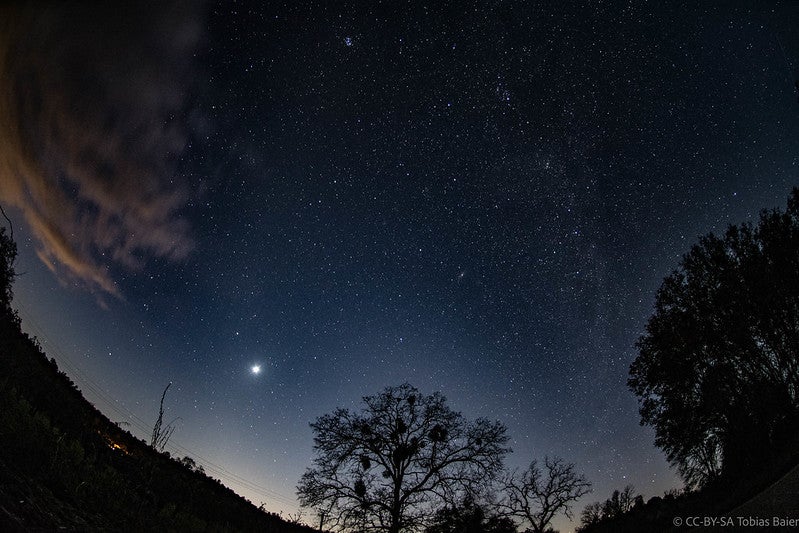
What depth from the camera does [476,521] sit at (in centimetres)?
1977

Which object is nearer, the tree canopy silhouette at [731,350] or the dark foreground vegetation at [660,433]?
the dark foreground vegetation at [660,433]

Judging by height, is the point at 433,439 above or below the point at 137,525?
above

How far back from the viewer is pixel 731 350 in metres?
14.5

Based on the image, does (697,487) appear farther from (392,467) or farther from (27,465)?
(27,465)

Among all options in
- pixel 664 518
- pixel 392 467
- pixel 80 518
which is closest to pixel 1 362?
pixel 80 518

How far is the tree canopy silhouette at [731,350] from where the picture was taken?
13516mm

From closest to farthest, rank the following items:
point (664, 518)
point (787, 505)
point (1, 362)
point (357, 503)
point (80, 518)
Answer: point (80, 518), point (787, 505), point (1, 362), point (664, 518), point (357, 503)

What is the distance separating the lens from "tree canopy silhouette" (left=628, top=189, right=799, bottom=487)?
44.3 ft

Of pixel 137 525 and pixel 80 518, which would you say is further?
pixel 137 525

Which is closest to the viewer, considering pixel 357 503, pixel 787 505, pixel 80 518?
pixel 80 518

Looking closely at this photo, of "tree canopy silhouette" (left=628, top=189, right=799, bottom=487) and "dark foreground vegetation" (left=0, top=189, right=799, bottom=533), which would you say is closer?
"dark foreground vegetation" (left=0, top=189, right=799, bottom=533)

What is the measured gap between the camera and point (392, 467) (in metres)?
21.7

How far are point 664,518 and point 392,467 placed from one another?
1296 cm

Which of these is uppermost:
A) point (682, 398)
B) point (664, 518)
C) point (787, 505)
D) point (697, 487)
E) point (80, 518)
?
point (682, 398)
